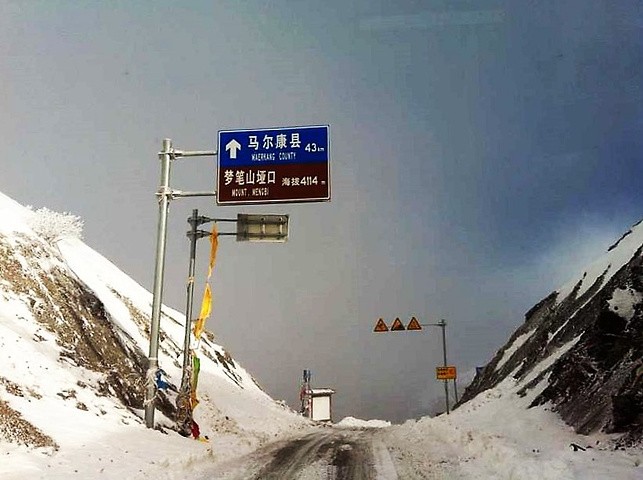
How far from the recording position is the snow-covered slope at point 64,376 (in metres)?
10.6

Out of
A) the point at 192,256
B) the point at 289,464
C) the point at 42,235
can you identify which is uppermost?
the point at 42,235

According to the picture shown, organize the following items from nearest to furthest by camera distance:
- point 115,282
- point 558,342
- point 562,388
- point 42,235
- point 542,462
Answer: point 542,462
point 562,388
point 42,235
point 558,342
point 115,282

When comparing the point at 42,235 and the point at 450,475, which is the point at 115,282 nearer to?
the point at 42,235

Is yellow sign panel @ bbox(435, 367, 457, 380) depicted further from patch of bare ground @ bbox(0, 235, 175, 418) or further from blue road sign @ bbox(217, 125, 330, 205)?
blue road sign @ bbox(217, 125, 330, 205)

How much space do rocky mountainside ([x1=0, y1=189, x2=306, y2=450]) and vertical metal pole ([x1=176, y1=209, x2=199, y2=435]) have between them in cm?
62

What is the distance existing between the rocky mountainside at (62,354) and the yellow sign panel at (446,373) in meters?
9.74

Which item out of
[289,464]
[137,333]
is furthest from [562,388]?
[137,333]

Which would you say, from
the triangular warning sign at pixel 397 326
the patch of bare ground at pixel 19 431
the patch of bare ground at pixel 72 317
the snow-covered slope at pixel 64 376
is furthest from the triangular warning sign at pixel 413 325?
the patch of bare ground at pixel 19 431

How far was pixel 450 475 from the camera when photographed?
9500 millimetres

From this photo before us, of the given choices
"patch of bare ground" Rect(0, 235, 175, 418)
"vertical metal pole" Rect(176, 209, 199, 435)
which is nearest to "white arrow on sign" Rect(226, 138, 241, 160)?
"vertical metal pole" Rect(176, 209, 199, 435)

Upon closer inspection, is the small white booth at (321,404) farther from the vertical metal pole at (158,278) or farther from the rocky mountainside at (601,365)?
the vertical metal pole at (158,278)

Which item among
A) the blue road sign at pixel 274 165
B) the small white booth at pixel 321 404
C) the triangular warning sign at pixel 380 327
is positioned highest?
the blue road sign at pixel 274 165

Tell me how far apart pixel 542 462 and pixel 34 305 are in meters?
15.2

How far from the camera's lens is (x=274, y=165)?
15023 mm
